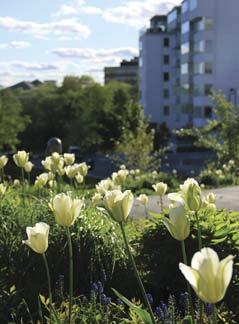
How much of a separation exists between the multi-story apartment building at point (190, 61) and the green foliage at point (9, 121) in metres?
19.9

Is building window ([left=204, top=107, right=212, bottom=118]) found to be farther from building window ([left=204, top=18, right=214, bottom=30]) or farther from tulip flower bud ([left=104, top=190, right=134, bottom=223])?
tulip flower bud ([left=104, top=190, right=134, bottom=223])

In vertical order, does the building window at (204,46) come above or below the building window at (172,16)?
below

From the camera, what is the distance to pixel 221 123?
21.7 meters

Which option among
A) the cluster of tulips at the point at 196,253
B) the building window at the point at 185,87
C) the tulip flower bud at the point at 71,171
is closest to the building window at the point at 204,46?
the building window at the point at 185,87

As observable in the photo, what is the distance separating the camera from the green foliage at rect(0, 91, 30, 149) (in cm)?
5781

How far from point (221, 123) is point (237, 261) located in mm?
17196

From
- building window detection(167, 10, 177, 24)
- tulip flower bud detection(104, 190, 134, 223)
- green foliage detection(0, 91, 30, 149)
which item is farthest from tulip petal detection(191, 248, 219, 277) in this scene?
building window detection(167, 10, 177, 24)

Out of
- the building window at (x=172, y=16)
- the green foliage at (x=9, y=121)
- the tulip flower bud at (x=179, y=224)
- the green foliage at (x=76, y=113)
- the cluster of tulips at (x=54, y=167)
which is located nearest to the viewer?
the tulip flower bud at (x=179, y=224)

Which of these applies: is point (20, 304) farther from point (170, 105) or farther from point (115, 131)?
point (170, 105)

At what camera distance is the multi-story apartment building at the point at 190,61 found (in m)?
69.5

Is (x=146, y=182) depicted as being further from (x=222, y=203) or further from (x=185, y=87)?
(x=185, y=87)

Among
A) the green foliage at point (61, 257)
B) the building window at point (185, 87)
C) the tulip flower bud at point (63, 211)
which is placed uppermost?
the building window at point (185, 87)

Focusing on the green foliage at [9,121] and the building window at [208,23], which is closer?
the green foliage at [9,121]

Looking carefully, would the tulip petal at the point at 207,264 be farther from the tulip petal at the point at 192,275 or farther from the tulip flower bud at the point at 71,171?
the tulip flower bud at the point at 71,171
